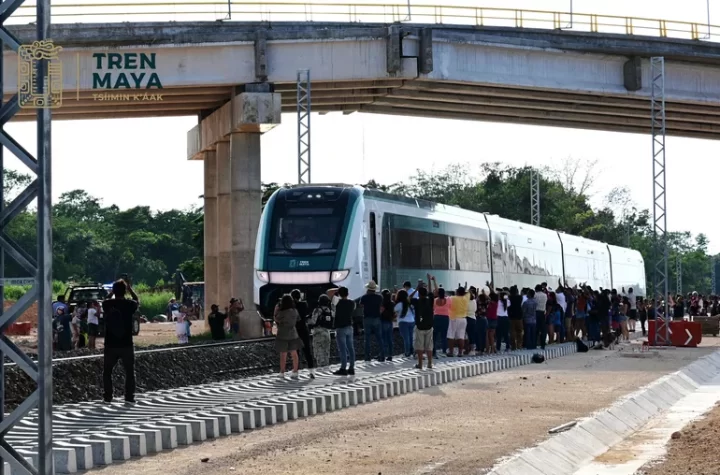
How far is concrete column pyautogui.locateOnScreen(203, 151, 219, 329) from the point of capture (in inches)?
2057

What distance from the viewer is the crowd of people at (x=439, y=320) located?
23500 mm

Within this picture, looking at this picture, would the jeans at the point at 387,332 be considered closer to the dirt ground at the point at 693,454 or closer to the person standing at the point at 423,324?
the person standing at the point at 423,324

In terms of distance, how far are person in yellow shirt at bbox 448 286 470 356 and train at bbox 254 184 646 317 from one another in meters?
3.06

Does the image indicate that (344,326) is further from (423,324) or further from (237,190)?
(237,190)

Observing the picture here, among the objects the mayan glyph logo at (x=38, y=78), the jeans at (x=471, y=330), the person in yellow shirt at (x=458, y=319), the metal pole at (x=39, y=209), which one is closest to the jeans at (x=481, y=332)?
the jeans at (x=471, y=330)

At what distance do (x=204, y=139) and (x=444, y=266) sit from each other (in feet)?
51.3

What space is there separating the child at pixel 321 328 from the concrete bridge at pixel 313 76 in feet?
59.0

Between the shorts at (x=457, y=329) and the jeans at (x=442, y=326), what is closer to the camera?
the shorts at (x=457, y=329)

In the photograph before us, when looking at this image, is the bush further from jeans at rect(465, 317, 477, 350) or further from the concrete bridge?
jeans at rect(465, 317, 477, 350)

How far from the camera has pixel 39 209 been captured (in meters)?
9.34

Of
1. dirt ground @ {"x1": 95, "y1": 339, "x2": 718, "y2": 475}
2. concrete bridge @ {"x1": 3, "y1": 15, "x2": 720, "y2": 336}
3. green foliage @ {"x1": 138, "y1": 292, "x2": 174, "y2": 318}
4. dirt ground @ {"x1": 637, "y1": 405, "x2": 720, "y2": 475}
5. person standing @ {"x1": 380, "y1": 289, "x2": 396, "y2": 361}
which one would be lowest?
dirt ground @ {"x1": 637, "y1": 405, "x2": 720, "y2": 475}

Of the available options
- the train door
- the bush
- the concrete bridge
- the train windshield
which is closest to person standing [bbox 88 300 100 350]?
the train windshield

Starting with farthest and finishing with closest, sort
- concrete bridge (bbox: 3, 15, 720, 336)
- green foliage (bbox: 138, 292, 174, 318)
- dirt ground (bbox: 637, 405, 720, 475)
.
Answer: green foliage (bbox: 138, 292, 174, 318) → concrete bridge (bbox: 3, 15, 720, 336) → dirt ground (bbox: 637, 405, 720, 475)

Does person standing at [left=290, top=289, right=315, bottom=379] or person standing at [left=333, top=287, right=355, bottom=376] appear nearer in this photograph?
person standing at [left=333, top=287, right=355, bottom=376]
